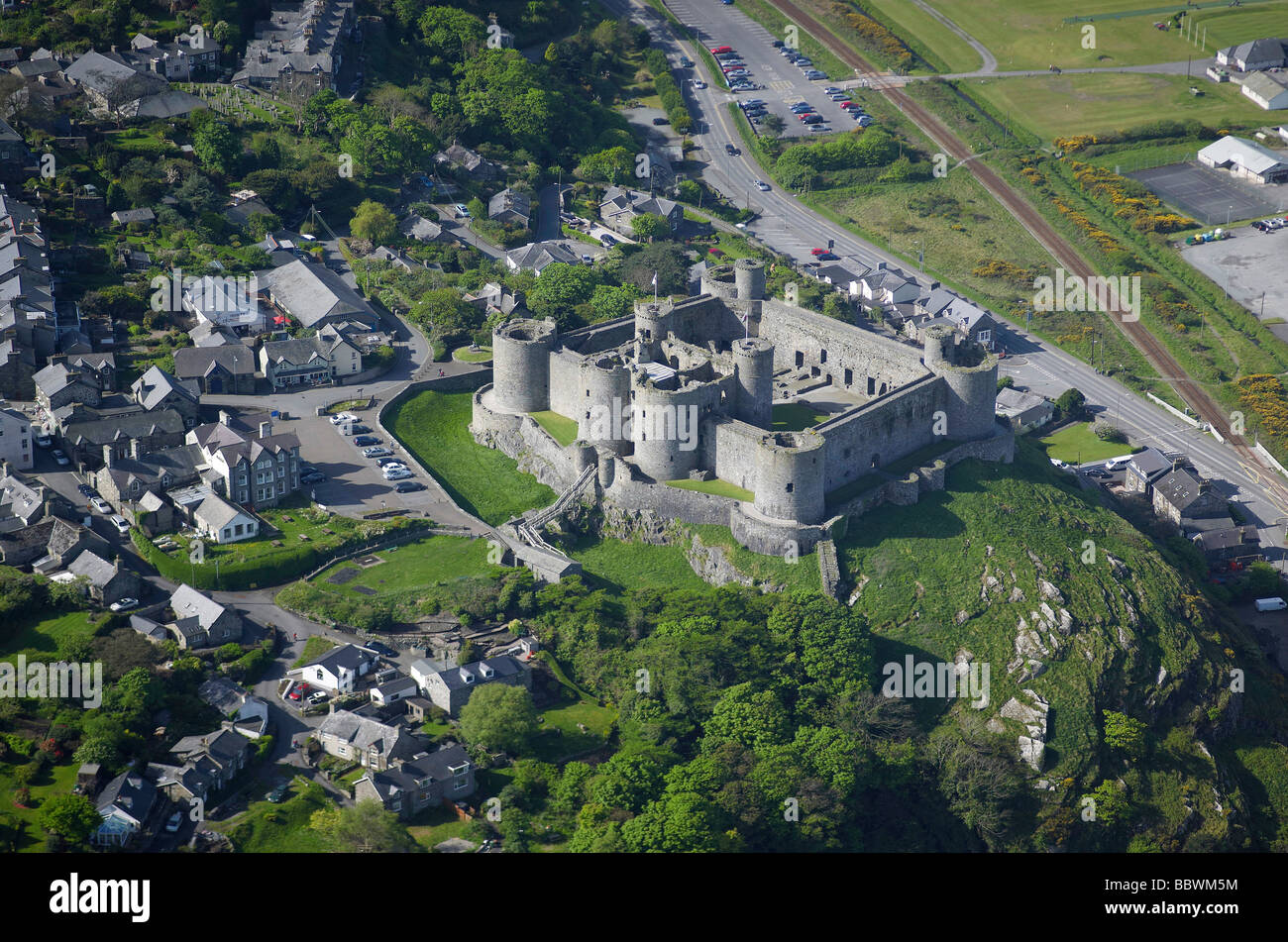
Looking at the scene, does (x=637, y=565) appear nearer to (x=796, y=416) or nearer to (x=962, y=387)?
(x=796, y=416)

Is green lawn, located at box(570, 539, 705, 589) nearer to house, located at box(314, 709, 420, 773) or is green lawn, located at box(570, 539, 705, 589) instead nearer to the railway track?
house, located at box(314, 709, 420, 773)

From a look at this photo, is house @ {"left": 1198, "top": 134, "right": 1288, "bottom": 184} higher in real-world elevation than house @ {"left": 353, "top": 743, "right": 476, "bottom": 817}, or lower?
higher

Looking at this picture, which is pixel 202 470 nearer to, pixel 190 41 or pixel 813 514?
pixel 813 514

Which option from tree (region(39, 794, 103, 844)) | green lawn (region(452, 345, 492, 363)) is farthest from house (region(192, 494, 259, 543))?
green lawn (region(452, 345, 492, 363))

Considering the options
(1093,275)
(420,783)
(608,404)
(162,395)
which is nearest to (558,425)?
(608,404)

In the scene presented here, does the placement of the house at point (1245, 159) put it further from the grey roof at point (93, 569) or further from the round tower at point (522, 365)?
the grey roof at point (93, 569)

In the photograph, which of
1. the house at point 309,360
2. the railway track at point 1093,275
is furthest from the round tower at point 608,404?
the railway track at point 1093,275
